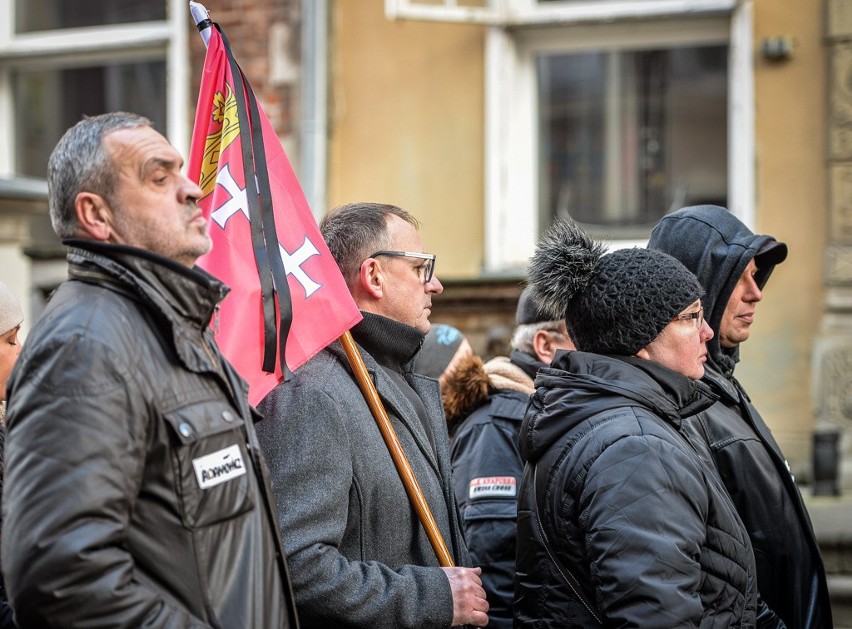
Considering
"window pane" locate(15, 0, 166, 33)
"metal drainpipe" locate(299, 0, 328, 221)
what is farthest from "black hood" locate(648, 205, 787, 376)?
"window pane" locate(15, 0, 166, 33)

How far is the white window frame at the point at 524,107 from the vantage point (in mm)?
7000

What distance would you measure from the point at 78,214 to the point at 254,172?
3.12 feet

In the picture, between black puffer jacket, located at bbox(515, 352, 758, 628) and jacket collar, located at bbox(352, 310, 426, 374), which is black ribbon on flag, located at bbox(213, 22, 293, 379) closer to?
jacket collar, located at bbox(352, 310, 426, 374)

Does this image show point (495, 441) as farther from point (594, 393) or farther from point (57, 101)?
point (57, 101)

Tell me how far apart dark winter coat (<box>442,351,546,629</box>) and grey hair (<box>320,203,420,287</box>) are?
77cm

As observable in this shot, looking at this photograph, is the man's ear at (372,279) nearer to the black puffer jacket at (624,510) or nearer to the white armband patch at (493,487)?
the black puffer jacket at (624,510)

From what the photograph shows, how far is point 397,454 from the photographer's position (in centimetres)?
289

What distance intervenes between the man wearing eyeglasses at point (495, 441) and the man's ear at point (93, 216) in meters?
1.44

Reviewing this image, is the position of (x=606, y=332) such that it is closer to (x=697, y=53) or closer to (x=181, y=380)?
(x=181, y=380)

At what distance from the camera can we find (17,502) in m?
1.95

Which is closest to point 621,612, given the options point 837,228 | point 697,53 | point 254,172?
point 254,172

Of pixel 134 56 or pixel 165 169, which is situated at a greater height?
pixel 134 56

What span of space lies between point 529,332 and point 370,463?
1.38 metres

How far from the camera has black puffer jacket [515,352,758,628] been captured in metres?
2.48
